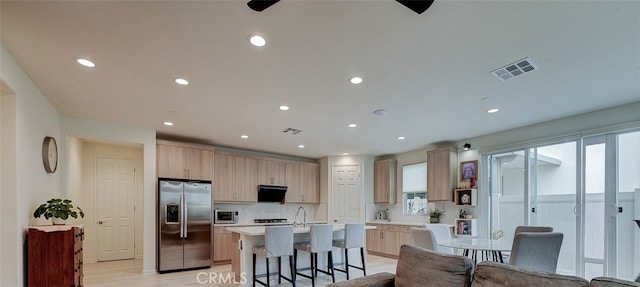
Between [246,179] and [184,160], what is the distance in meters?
1.59

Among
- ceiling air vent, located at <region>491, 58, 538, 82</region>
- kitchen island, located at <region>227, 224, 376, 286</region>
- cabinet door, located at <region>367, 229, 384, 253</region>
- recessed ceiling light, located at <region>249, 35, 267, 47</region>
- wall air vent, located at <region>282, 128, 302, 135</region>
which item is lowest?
cabinet door, located at <region>367, 229, 384, 253</region>

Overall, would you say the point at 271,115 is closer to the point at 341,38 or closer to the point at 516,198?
the point at 341,38

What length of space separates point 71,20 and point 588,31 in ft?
11.9

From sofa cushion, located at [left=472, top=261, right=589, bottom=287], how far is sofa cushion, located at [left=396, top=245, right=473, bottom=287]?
93 mm

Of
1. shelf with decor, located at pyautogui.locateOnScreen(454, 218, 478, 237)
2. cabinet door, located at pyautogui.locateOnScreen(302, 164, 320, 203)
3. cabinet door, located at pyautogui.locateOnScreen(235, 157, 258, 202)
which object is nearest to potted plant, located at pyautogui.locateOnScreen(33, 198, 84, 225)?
cabinet door, located at pyautogui.locateOnScreen(235, 157, 258, 202)

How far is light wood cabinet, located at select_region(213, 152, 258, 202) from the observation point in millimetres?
7086

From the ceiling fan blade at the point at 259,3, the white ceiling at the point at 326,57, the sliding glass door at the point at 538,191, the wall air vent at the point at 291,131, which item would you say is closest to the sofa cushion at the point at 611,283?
the white ceiling at the point at 326,57

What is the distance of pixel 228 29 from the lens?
2.36m

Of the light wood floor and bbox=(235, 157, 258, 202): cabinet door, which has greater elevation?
bbox=(235, 157, 258, 202): cabinet door

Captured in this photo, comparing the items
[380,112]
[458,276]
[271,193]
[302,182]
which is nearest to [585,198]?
[380,112]

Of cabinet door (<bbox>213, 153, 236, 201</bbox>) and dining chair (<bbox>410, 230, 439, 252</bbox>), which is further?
cabinet door (<bbox>213, 153, 236, 201</bbox>)

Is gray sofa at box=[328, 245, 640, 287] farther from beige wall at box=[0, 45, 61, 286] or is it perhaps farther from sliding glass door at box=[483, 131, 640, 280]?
sliding glass door at box=[483, 131, 640, 280]

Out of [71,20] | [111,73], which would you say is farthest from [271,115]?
[71,20]

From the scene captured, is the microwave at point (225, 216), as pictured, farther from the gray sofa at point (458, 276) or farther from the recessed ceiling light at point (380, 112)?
the gray sofa at point (458, 276)
